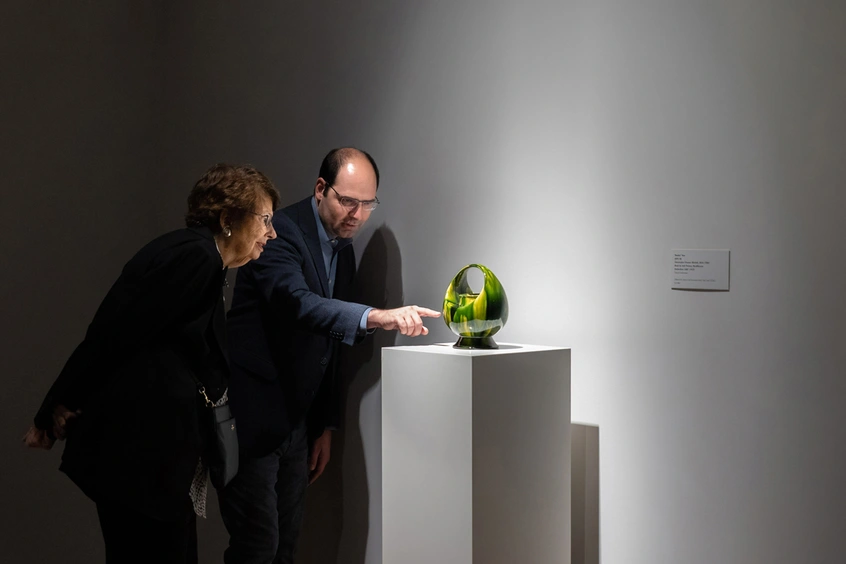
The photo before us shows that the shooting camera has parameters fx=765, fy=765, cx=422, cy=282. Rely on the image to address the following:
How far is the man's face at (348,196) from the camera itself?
2461 millimetres

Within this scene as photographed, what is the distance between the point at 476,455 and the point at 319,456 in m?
1.11

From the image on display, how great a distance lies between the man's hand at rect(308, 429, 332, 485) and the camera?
9.28ft

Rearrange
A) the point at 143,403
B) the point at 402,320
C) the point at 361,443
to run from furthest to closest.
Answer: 1. the point at 361,443
2. the point at 402,320
3. the point at 143,403

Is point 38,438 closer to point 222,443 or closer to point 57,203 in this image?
point 222,443

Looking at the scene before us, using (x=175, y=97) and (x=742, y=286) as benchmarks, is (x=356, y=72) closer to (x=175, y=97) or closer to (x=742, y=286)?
(x=175, y=97)

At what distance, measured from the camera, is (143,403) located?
1778 mm

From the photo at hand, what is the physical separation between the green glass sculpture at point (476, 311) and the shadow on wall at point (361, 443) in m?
0.68

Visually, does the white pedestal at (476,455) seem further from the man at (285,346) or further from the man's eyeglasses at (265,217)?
the man's eyeglasses at (265,217)

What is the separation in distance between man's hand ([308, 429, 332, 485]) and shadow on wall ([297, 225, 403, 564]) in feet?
0.29

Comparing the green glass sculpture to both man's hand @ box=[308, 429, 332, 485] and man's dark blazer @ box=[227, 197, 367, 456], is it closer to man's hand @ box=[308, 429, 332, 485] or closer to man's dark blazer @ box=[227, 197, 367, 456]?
man's dark blazer @ box=[227, 197, 367, 456]

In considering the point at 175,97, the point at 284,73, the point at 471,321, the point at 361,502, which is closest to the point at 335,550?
the point at 361,502

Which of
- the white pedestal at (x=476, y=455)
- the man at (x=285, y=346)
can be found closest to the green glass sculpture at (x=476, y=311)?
the white pedestal at (x=476, y=455)

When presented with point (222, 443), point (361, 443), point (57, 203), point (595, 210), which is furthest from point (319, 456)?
point (57, 203)

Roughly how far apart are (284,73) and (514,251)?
1.37 m
